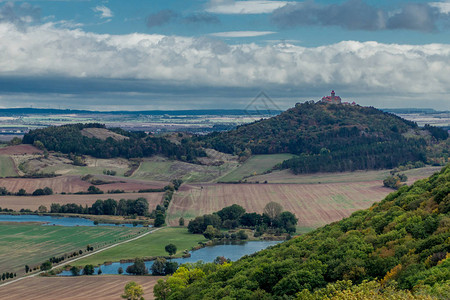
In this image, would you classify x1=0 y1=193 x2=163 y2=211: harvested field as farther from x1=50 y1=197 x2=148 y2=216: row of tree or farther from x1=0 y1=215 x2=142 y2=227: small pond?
x1=0 y1=215 x2=142 y2=227: small pond

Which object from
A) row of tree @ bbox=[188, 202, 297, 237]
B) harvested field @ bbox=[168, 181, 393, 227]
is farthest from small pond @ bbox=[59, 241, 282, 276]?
harvested field @ bbox=[168, 181, 393, 227]

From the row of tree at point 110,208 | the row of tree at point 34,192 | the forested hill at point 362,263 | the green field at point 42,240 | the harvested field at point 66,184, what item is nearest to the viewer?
the forested hill at point 362,263

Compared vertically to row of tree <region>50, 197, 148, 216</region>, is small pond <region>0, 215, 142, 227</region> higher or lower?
lower

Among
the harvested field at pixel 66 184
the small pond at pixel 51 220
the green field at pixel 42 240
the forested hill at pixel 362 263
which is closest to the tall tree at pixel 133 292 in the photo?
the forested hill at pixel 362 263

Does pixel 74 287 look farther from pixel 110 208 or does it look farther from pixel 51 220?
pixel 110 208

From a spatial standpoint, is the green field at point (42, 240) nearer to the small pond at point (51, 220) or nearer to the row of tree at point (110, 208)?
the small pond at point (51, 220)

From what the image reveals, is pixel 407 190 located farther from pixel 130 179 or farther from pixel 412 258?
pixel 130 179

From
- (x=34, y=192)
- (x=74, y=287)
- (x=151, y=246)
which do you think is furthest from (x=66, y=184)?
(x=74, y=287)
